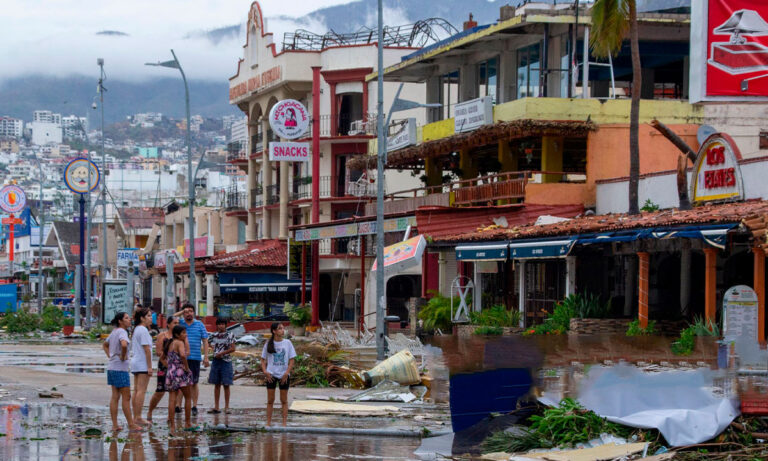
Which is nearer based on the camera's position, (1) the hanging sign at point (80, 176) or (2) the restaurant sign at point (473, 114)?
(2) the restaurant sign at point (473, 114)

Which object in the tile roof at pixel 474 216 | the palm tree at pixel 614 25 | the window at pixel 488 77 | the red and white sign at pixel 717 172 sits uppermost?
the window at pixel 488 77

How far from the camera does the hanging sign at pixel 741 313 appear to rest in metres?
19.9

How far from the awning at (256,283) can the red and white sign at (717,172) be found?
2957cm

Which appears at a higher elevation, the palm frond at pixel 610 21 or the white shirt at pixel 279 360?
the palm frond at pixel 610 21

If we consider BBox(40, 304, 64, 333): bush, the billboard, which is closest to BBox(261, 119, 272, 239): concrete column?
BBox(40, 304, 64, 333): bush

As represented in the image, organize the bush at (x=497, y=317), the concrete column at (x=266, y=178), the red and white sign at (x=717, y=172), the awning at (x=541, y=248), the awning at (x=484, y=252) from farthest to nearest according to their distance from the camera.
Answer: the concrete column at (x=266, y=178) < the bush at (x=497, y=317) < the awning at (x=484, y=252) < the awning at (x=541, y=248) < the red and white sign at (x=717, y=172)

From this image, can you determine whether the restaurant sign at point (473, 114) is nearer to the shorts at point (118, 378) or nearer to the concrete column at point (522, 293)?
the concrete column at point (522, 293)

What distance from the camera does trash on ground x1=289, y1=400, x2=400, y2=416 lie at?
18828 millimetres

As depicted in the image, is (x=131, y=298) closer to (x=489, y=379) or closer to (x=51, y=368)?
(x=51, y=368)

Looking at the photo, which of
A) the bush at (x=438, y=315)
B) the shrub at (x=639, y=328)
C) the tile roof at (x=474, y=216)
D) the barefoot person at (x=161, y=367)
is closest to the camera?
the barefoot person at (x=161, y=367)

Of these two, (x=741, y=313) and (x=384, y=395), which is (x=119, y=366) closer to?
(x=384, y=395)

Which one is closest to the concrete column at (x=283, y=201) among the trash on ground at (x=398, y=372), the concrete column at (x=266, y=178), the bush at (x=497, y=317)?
the concrete column at (x=266, y=178)

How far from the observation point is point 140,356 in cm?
1711

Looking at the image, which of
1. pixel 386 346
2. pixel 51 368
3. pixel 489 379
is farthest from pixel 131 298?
pixel 489 379
